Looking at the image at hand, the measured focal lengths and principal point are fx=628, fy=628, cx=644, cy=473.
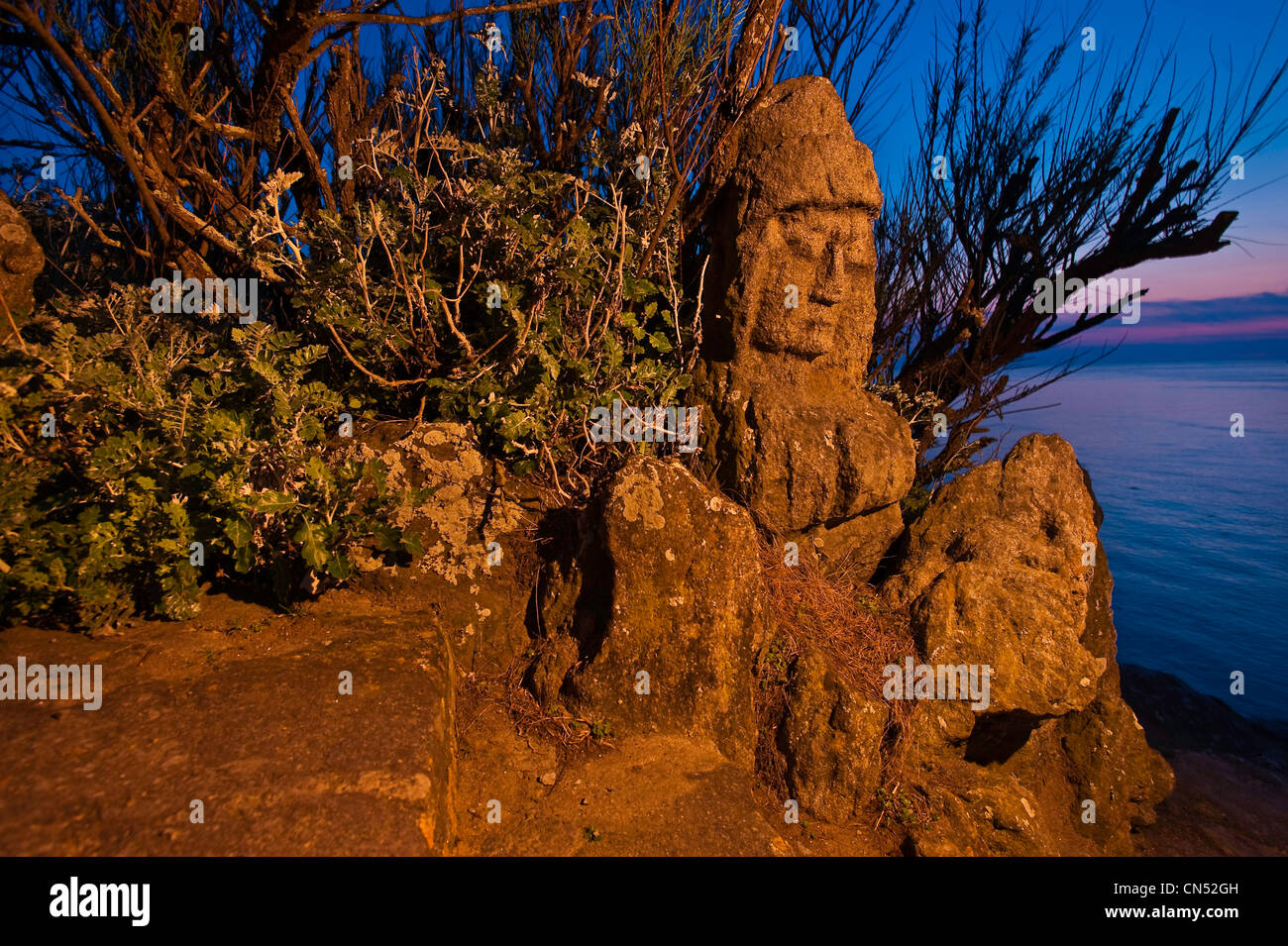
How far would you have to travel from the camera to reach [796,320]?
432cm

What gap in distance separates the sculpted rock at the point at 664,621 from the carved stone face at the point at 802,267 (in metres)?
1.43

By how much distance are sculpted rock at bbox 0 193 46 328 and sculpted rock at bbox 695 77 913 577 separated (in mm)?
4783

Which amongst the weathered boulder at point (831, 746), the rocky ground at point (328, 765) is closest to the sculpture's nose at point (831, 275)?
the weathered boulder at point (831, 746)

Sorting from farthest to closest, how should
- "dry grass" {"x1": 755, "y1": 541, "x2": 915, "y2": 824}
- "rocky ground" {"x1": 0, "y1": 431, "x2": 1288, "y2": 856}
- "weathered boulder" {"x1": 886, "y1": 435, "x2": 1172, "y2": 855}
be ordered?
"weathered boulder" {"x1": 886, "y1": 435, "x2": 1172, "y2": 855}
"dry grass" {"x1": 755, "y1": 541, "x2": 915, "y2": 824}
"rocky ground" {"x1": 0, "y1": 431, "x2": 1288, "y2": 856}

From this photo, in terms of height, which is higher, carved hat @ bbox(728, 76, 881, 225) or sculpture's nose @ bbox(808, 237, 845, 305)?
carved hat @ bbox(728, 76, 881, 225)

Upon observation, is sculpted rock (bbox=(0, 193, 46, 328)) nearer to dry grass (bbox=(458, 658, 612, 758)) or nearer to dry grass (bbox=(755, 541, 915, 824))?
dry grass (bbox=(458, 658, 612, 758))

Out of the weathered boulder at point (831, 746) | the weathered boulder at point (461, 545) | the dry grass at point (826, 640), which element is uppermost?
the weathered boulder at point (461, 545)

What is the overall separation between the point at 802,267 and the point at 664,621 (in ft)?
8.45

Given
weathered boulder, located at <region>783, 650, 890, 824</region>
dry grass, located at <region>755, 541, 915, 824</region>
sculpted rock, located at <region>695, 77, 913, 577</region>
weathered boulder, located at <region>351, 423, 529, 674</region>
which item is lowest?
weathered boulder, located at <region>783, 650, 890, 824</region>

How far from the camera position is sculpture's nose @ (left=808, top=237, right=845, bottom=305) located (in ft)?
14.0

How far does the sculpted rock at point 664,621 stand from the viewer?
3.41m

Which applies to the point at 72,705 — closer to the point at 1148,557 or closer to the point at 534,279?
the point at 534,279

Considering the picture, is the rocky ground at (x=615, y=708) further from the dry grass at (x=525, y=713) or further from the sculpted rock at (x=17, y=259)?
the sculpted rock at (x=17, y=259)

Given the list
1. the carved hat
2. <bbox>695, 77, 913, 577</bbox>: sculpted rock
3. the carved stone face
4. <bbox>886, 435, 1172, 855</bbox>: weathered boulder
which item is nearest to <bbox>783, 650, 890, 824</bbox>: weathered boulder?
<bbox>886, 435, 1172, 855</bbox>: weathered boulder
